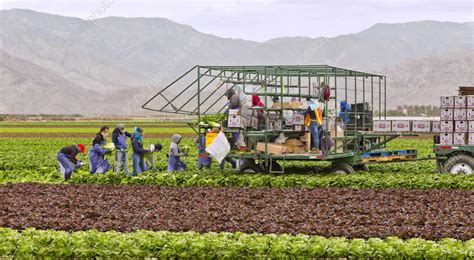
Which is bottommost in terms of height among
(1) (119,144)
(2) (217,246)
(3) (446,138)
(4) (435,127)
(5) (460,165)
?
(2) (217,246)

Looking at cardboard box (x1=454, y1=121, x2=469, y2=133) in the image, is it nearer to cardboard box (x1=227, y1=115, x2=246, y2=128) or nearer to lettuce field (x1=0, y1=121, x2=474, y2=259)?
lettuce field (x1=0, y1=121, x2=474, y2=259)

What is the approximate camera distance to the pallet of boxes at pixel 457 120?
1897cm

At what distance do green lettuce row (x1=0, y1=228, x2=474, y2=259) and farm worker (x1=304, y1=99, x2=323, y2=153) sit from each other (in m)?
9.00

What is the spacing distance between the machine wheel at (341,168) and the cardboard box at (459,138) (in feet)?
9.50

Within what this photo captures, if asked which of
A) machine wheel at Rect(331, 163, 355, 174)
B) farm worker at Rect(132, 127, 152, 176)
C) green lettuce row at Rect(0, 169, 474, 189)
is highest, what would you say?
farm worker at Rect(132, 127, 152, 176)


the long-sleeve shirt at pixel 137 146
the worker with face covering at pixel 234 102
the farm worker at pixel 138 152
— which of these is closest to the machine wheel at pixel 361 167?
the worker with face covering at pixel 234 102

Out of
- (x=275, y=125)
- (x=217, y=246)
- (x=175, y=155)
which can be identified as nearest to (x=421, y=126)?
(x=275, y=125)

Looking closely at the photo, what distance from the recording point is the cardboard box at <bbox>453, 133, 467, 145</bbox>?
1928 cm

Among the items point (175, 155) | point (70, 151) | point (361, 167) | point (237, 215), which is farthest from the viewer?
point (361, 167)

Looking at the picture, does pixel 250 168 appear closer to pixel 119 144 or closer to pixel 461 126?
pixel 119 144

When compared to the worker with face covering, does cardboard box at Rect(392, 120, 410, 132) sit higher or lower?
lower

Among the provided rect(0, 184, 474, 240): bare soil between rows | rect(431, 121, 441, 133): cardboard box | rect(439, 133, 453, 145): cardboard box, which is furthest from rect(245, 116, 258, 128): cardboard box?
rect(439, 133, 453, 145): cardboard box

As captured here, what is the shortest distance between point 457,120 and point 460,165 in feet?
4.08

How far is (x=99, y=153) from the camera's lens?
20656 millimetres
